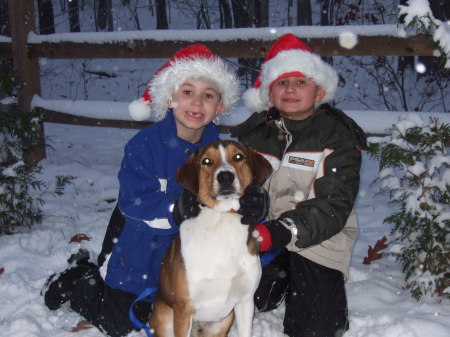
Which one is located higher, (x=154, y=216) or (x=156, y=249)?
(x=154, y=216)

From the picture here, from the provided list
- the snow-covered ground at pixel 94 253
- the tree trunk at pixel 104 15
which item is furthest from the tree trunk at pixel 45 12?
the snow-covered ground at pixel 94 253

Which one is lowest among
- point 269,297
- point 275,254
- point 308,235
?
point 269,297

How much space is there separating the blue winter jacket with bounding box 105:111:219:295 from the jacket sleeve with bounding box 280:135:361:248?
829 mm

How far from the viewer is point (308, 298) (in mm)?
3623

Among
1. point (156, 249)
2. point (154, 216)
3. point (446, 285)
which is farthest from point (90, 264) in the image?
point (446, 285)

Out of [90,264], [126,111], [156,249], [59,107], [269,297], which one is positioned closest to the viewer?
[156,249]

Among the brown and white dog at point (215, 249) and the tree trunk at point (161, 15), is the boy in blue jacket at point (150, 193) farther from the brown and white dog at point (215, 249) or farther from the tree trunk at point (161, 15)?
the tree trunk at point (161, 15)

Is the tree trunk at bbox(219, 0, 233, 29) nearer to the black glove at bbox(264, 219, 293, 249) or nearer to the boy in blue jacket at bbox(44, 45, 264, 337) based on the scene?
the boy in blue jacket at bbox(44, 45, 264, 337)

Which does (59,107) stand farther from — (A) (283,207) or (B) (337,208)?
(B) (337,208)

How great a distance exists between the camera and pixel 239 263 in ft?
9.60

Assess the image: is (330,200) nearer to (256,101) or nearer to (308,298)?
(308,298)

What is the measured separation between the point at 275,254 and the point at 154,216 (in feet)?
3.56

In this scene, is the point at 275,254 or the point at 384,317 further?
the point at 275,254

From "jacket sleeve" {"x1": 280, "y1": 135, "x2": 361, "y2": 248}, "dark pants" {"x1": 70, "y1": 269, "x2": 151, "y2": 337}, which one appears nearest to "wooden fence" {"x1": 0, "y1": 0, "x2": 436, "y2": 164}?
"jacket sleeve" {"x1": 280, "y1": 135, "x2": 361, "y2": 248}
